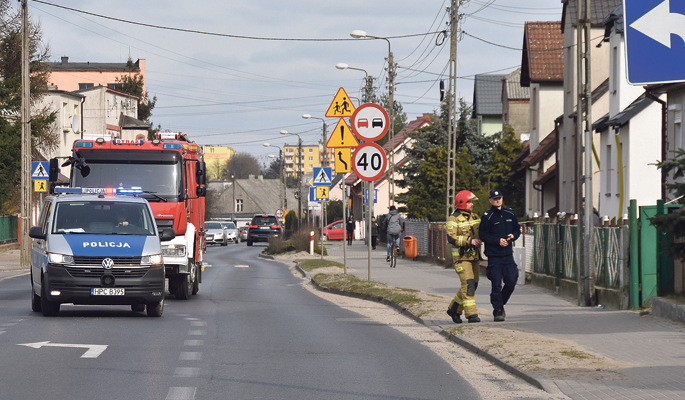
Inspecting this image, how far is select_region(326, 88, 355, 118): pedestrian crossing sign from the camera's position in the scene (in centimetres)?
2019

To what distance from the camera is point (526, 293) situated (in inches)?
731

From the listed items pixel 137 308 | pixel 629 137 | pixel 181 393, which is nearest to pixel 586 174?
pixel 137 308

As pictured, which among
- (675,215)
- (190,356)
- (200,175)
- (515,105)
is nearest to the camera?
(190,356)

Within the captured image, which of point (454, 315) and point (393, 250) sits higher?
point (393, 250)

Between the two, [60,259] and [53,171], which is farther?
[53,171]

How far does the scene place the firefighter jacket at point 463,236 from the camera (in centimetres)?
1289

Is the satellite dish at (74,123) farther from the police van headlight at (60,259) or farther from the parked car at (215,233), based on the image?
the police van headlight at (60,259)

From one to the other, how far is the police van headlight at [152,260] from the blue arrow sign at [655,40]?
9.60 metres

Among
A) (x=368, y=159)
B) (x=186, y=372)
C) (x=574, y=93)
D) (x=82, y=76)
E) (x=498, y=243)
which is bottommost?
(x=186, y=372)

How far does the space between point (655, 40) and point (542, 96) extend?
3490 cm

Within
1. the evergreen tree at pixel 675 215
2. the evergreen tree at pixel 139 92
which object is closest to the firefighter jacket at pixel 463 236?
the evergreen tree at pixel 675 215

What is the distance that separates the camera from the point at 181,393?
25.8 feet

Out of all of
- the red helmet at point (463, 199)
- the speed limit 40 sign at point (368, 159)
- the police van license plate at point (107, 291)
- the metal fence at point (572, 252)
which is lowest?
the police van license plate at point (107, 291)

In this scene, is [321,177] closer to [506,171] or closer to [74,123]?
[506,171]
